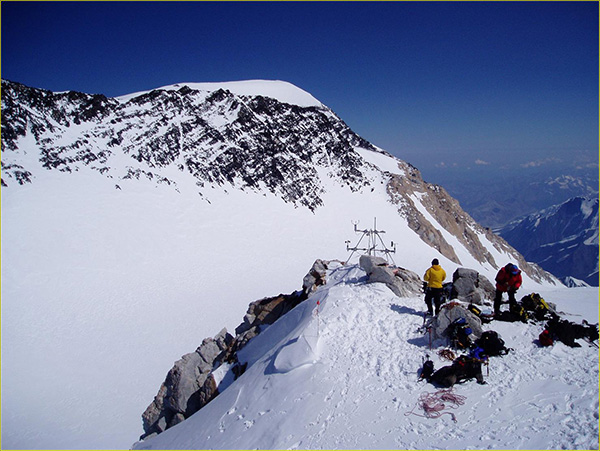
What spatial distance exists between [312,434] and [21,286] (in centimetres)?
2830

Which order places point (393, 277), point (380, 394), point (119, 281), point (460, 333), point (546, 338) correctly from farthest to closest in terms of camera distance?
point (119, 281) < point (393, 277) < point (460, 333) < point (546, 338) < point (380, 394)

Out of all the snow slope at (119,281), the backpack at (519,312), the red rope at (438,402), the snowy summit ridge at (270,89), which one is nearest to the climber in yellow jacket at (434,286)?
the backpack at (519,312)

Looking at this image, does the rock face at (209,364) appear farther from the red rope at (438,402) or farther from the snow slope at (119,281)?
the red rope at (438,402)

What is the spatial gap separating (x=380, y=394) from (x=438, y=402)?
142cm

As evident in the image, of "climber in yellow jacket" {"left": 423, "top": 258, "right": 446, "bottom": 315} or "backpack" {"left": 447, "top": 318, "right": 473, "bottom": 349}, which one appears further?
"climber in yellow jacket" {"left": 423, "top": 258, "right": 446, "bottom": 315}

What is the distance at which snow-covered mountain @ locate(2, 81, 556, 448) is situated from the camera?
1997 centimetres

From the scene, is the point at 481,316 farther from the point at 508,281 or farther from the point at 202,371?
the point at 202,371

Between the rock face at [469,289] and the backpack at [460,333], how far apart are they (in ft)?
11.8

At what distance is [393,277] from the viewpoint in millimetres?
13875

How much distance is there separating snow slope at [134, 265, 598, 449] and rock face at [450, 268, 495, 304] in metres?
2.13

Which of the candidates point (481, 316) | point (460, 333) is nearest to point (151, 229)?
point (481, 316)

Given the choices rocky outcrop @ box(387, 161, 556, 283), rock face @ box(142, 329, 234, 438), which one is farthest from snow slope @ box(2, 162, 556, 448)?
rocky outcrop @ box(387, 161, 556, 283)

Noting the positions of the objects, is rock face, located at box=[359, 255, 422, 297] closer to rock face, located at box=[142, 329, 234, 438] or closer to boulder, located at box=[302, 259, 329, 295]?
boulder, located at box=[302, 259, 329, 295]

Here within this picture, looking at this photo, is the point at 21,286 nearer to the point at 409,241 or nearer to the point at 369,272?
the point at 369,272
